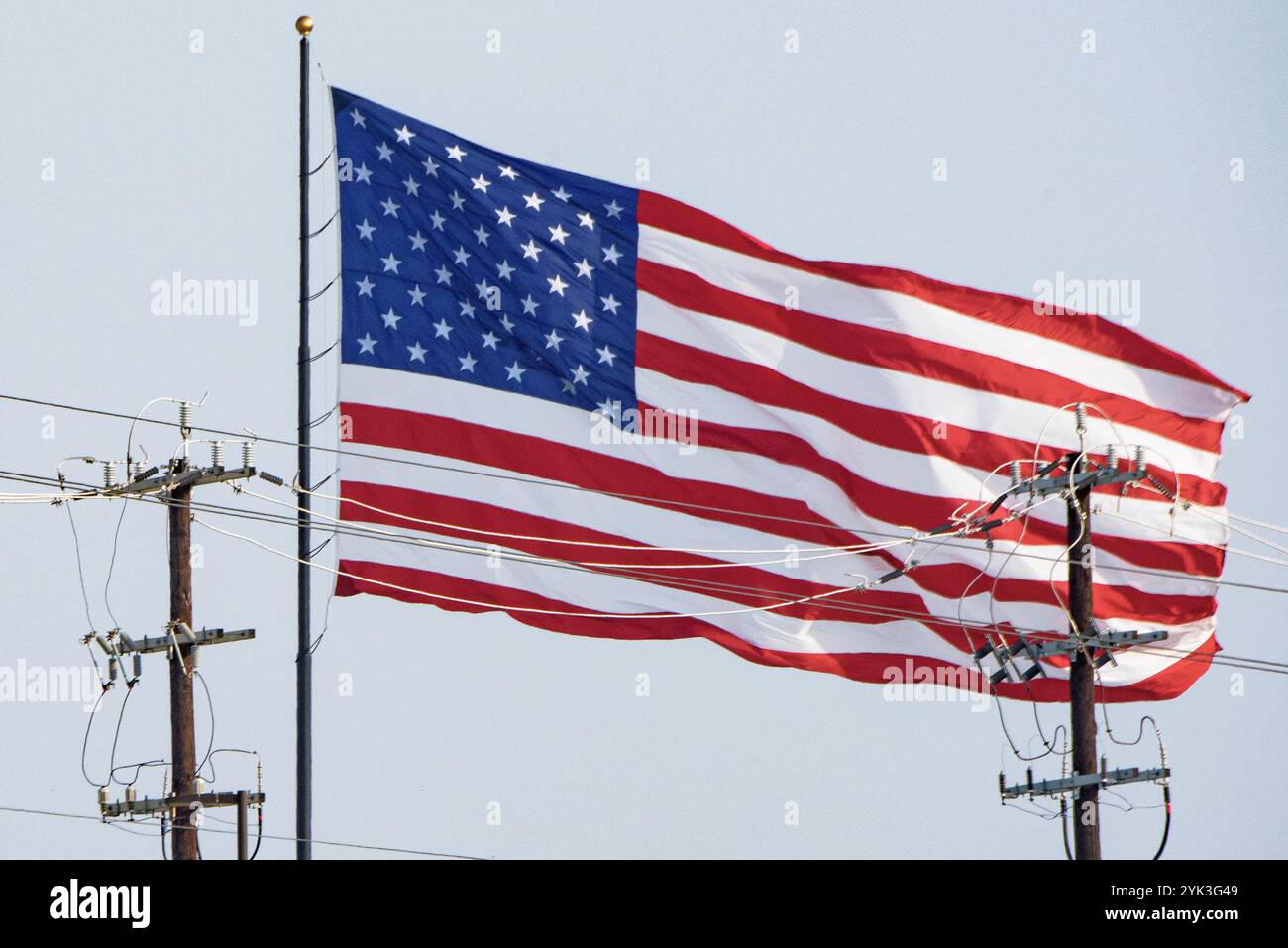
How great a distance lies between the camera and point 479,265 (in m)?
27.8

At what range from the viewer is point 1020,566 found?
92.9ft

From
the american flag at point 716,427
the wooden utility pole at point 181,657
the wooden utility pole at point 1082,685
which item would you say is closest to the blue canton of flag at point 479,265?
the american flag at point 716,427

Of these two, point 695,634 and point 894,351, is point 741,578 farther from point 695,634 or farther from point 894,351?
point 894,351

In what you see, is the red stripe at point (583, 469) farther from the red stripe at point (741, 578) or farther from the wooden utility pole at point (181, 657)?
the wooden utility pole at point (181, 657)

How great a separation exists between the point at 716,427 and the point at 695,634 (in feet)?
7.61

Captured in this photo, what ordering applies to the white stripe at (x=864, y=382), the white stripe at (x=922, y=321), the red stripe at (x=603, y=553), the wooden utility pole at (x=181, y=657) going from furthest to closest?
the white stripe at (x=922, y=321) → the white stripe at (x=864, y=382) → the red stripe at (x=603, y=553) → the wooden utility pole at (x=181, y=657)

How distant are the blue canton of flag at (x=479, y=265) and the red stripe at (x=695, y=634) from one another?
7.72 ft

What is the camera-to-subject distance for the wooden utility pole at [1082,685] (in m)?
26.4

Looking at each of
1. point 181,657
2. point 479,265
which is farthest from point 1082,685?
point 181,657

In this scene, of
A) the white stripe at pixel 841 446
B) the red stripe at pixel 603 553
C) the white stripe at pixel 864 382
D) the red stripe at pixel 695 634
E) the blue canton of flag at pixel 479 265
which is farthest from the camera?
the white stripe at pixel 864 382

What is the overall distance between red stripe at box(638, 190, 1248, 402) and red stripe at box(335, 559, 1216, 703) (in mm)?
3184

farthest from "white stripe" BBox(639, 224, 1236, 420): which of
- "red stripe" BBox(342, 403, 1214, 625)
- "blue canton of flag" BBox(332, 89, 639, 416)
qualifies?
"red stripe" BBox(342, 403, 1214, 625)

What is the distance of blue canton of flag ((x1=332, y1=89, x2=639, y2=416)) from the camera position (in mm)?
27547
